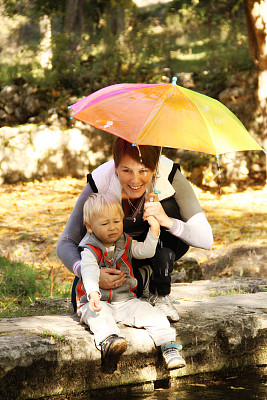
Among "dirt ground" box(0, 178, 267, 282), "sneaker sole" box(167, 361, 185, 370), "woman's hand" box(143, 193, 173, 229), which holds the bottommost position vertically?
"dirt ground" box(0, 178, 267, 282)

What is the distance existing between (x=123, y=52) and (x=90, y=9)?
11.8ft

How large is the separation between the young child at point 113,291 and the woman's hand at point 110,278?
0.23ft

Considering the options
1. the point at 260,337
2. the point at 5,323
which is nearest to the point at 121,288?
the point at 5,323

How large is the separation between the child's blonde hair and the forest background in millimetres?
2938

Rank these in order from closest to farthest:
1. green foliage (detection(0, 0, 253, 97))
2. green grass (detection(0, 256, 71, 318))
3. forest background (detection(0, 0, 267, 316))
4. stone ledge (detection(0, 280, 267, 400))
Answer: stone ledge (detection(0, 280, 267, 400)), green grass (detection(0, 256, 71, 318)), forest background (detection(0, 0, 267, 316)), green foliage (detection(0, 0, 253, 97))

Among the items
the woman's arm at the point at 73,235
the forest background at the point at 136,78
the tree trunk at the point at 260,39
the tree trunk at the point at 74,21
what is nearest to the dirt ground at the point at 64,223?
the forest background at the point at 136,78

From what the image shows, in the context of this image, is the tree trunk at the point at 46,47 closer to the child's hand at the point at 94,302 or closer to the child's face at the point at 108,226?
the child's face at the point at 108,226

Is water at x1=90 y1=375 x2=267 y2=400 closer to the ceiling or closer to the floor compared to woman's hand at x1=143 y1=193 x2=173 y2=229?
closer to the floor

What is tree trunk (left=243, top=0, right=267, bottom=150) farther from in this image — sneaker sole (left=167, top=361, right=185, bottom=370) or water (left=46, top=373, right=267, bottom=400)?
sneaker sole (left=167, top=361, right=185, bottom=370)

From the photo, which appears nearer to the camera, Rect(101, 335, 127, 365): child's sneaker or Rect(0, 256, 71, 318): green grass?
Rect(101, 335, 127, 365): child's sneaker

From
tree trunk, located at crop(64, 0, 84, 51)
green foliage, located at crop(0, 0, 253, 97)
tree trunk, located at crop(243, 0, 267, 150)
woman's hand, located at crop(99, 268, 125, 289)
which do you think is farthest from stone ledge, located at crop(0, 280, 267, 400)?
tree trunk, located at crop(64, 0, 84, 51)

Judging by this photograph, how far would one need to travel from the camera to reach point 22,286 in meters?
5.58

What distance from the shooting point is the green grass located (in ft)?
16.9

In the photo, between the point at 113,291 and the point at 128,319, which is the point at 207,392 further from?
the point at 113,291
